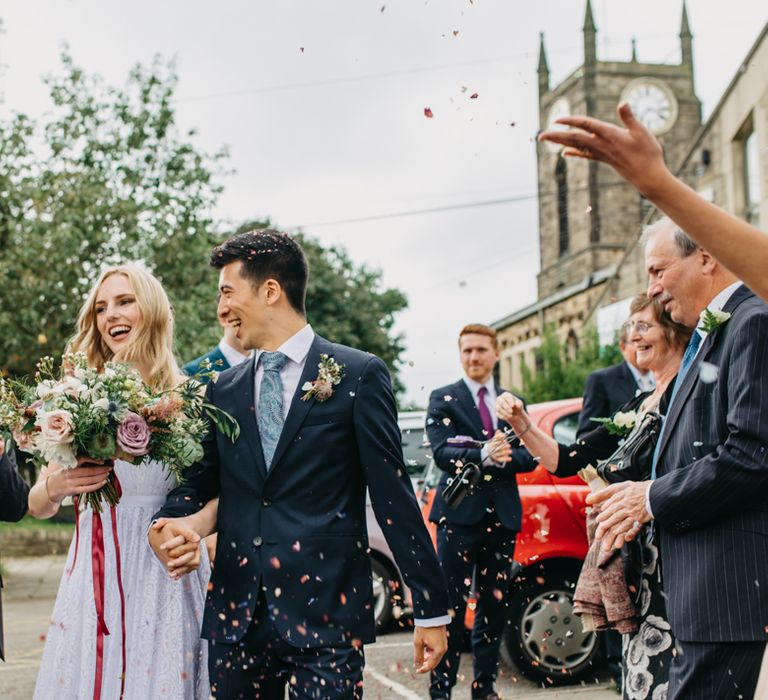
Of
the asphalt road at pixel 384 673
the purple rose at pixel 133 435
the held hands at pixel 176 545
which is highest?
the purple rose at pixel 133 435

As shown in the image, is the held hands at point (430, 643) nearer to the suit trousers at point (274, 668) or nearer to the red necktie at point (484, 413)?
the suit trousers at point (274, 668)

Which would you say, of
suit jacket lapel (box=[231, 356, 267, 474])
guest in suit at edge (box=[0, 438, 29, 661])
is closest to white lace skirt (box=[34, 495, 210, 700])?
guest in suit at edge (box=[0, 438, 29, 661])

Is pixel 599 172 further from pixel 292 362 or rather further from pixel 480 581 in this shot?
pixel 292 362

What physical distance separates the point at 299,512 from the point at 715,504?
131cm

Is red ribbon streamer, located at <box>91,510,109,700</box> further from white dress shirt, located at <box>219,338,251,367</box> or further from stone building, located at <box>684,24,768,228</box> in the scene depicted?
stone building, located at <box>684,24,768,228</box>

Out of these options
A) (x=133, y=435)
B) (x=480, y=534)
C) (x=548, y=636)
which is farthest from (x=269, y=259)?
(x=548, y=636)

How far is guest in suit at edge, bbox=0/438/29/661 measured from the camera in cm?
395

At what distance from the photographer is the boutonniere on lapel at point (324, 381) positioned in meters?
3.52

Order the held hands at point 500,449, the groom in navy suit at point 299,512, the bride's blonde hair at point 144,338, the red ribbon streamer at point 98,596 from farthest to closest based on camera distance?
the held hands at point 500,449
the bride's blonde hair at point 144,338
the red ribbon streamer at point 98,596
the groom in navy suit at point 299,512

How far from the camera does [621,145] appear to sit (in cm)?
201

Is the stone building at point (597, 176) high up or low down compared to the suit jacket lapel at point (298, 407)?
up

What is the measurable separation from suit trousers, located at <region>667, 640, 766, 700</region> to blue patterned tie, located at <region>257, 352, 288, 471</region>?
4.85 ft

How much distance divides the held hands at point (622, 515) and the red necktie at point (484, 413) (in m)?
3.25

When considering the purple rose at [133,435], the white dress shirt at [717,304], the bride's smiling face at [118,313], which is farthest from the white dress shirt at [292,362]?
the white dress shirt at [717,304]
